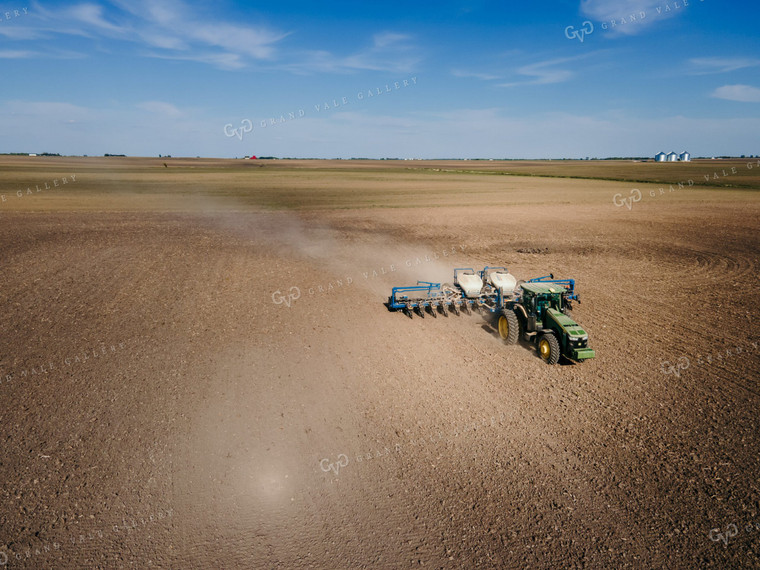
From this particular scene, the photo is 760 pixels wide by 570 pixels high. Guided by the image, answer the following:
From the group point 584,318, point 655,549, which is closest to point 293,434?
point 655,549

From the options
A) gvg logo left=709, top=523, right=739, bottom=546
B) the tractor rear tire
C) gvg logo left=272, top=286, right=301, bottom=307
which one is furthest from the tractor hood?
gvg logo left=272, top=286, right=301, bottom=307

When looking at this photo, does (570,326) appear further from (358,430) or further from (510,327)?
(358,430)

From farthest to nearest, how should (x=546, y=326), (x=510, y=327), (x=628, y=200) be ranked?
(x=628, y=200) → (x=510, y=327) → (x=546, y=326)

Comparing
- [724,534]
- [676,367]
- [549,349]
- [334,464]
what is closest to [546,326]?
[549,349]

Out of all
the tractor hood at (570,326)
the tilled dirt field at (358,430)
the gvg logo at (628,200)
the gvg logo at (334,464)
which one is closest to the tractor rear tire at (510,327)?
the tilled dirt field at (358,430)

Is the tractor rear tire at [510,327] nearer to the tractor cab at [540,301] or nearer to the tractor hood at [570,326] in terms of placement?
the tractor cab at [540,301]

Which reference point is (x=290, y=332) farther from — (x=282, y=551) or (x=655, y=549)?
(x=655, y=549)

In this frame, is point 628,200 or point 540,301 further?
point 628,200
